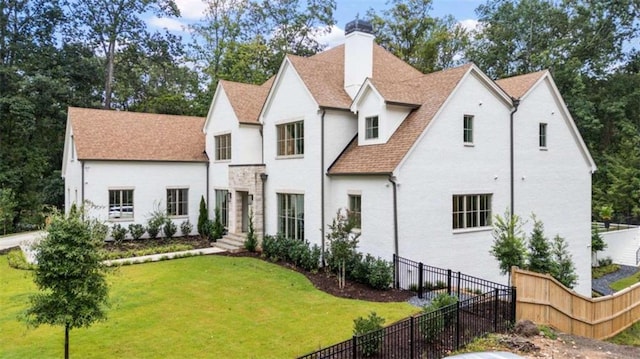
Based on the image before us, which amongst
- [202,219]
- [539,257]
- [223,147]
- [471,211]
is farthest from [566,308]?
[202,219]

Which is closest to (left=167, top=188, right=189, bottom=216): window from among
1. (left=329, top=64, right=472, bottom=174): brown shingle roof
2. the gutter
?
(left=329, top=64, right=472, bottom=174): brown shingle roof

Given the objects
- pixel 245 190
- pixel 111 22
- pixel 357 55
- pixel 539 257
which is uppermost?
pixel 111 22

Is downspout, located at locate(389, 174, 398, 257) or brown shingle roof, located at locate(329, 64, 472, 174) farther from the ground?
brown shingle roof, located at locate(329, 64, 472, 174)

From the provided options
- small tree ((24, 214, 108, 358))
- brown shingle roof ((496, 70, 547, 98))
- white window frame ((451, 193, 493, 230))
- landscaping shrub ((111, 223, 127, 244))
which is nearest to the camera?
small tree ((24, 214, 108, 358))

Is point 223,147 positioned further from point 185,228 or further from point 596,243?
point 596,243

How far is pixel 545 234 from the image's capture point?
17781 mm

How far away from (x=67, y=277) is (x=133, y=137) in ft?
57.9

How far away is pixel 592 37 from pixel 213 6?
33.6m

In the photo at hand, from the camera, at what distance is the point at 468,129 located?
15719 millimetres

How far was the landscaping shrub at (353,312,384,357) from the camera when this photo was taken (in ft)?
26.0

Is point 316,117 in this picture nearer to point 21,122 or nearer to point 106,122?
point 106,122

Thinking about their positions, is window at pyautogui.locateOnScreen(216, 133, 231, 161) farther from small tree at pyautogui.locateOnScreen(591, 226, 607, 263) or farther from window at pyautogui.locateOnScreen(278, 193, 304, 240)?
small tree at pyautogui.locateOnScreen(591, 226, 607, 263)

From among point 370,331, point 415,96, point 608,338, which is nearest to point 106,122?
point 415,96

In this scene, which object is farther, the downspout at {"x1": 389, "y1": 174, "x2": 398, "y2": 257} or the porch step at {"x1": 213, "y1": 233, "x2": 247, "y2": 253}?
the porch step at {"x1": 213, "y1": 233, "x2": 247, "y2": 253}
